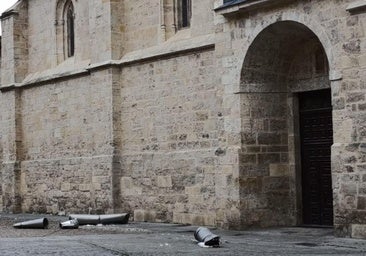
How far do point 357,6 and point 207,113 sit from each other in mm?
5099

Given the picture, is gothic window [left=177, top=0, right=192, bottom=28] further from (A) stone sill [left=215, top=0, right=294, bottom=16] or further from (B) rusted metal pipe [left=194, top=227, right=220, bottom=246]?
(B) rusted metal pipe [left=194, top=227, right=220, bottom=246]

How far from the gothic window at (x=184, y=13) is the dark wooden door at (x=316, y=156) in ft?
13.1

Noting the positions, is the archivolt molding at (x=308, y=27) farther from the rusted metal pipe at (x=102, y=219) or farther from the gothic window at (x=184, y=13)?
the rusted metal pipe at (x=102, y=219)

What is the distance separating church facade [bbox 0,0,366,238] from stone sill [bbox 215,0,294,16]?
30 millimetres

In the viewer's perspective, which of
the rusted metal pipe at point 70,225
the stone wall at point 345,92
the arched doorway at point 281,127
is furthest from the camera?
the rusted metal pipe at point 70,225

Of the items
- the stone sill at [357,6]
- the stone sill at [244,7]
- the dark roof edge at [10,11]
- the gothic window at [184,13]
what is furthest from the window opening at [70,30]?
the stone sill at [357,6]

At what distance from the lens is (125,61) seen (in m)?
20.1

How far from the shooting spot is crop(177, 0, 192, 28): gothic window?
63.5 ft

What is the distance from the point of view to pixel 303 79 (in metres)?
16.6

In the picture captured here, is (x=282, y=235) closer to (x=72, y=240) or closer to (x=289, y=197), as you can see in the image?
(x=289, y=197)

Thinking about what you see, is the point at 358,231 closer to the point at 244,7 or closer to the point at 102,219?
the point at 244,7

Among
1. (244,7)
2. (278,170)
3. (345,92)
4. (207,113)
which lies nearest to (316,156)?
(278,170)

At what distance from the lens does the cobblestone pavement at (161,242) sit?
1189cm

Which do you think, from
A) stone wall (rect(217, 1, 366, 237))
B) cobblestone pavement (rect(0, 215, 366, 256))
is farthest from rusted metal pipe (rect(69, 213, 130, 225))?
stone wall (rect(217, 1, 366, 237))
